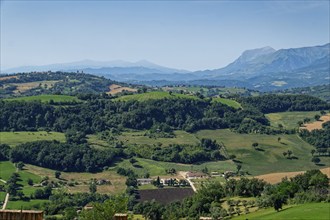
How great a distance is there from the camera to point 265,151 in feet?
406

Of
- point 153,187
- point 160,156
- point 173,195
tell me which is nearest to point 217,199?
point 173,195

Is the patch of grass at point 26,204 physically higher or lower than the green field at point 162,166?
higher

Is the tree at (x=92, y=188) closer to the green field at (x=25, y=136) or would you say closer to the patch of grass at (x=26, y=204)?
the patch of grass at (x=26, y=204)

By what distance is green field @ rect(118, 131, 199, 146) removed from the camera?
419 feet

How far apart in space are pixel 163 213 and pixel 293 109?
5079 inches

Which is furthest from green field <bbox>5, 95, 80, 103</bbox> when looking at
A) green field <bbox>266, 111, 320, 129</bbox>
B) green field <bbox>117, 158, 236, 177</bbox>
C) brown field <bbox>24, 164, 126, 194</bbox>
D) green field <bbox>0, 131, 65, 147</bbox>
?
green field <bbox>266, 111, 320, 129</bbox>

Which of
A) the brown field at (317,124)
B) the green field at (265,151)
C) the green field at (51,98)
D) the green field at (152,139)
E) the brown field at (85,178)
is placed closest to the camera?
the brown field at (85,178)

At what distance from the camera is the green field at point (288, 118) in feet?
534

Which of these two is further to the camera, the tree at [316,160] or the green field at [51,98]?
the green field at [51,98]

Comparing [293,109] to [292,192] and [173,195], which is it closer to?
[173,195]

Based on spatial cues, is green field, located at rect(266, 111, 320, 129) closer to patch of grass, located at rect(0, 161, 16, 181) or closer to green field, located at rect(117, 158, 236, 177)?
green field, located at rect(117, 158, 236, 177)

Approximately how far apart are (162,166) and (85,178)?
61.6 feet

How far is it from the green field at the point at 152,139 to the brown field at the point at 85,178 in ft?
74.2

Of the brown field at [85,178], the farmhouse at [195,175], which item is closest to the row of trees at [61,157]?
the brown field at [85,178]
